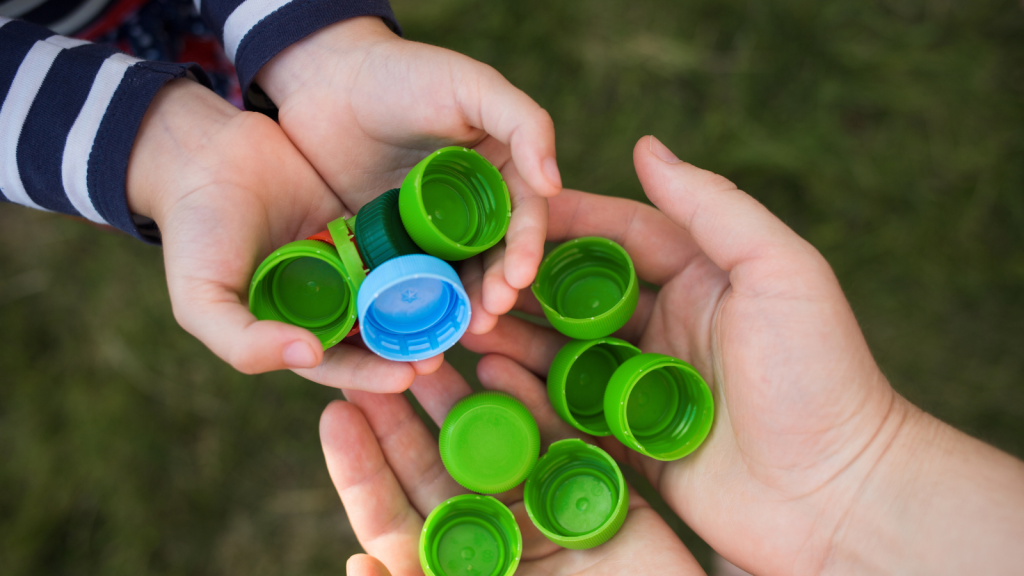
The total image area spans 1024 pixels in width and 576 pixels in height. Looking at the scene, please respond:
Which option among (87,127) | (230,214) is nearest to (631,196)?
(230,214)

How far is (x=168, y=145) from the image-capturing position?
9.07ft

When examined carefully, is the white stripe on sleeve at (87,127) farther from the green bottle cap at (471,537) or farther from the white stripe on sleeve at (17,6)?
the green bottle cap at (471,537)

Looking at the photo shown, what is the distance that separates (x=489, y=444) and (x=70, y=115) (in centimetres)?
213

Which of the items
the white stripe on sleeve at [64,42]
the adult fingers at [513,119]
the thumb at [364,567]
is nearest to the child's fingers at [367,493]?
the thumb at [364,567]

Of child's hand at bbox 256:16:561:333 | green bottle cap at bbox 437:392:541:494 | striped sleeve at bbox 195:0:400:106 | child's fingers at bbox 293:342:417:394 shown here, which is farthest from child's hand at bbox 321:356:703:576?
striped sleeve at bbox 195:0:400:106

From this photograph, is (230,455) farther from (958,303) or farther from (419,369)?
(958,303)

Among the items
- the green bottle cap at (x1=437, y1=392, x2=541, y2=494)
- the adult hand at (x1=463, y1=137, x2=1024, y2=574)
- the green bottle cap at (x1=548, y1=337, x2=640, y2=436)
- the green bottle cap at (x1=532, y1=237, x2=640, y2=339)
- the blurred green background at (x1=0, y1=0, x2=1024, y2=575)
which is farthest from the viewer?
the blurred green background at (x1=0, y1=0, x2=1024, y2=575)

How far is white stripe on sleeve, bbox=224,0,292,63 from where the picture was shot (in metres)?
2.93

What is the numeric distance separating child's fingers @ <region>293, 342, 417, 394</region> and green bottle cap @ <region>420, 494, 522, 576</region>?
1.97 feet

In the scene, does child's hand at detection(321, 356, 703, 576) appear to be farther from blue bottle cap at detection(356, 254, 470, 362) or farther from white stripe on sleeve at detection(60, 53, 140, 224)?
white stripe on sleeve at detection(60, 53, 140, 224)

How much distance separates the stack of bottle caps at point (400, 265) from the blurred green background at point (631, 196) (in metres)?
1.59

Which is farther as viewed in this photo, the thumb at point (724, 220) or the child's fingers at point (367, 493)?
the child's fingers at point (367, 493)

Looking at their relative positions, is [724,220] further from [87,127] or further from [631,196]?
[87,127]

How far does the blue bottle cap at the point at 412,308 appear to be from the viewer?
8.01 feet
